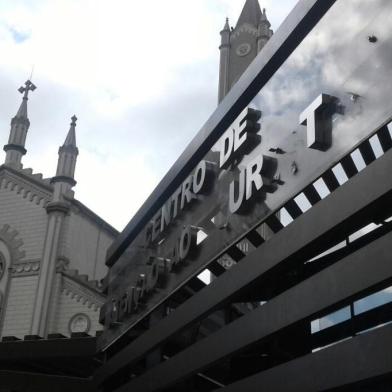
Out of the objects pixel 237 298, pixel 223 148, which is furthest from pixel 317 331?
pixel 223 148

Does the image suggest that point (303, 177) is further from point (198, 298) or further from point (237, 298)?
point (198, 298)

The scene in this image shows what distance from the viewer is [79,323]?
2945cm

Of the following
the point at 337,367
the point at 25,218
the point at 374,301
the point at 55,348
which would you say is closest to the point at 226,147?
the point at 374,301

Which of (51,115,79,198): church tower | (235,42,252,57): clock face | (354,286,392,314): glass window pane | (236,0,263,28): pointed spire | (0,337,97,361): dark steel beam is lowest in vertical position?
(354,286,392,314): glass window pane

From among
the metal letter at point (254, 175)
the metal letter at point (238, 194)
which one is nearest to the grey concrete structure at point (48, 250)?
the metal letter at point (238, 194)

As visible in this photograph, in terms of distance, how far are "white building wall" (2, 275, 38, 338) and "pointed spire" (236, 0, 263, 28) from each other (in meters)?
26.0

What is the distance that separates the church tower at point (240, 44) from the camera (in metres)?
46.5

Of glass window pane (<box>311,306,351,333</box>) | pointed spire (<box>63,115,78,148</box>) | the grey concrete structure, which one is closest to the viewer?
glass window pane (<box>311,306,351,333</box>)

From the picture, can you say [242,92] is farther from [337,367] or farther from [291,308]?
[337,367]

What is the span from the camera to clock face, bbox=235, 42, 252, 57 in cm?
4716

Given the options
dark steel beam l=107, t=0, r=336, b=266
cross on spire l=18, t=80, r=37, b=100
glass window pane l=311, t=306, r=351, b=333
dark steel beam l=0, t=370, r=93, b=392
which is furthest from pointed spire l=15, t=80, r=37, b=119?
glass window pane l=311, t=306, r=351, b=333

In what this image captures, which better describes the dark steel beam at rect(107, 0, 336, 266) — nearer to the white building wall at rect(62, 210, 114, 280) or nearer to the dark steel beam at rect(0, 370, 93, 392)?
the dark steel beam at rect(0, 370, 93, 392)

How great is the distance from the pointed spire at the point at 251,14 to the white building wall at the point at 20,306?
1023 inches

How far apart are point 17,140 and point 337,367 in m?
31.6
